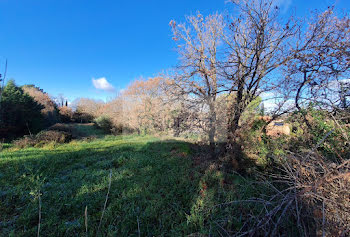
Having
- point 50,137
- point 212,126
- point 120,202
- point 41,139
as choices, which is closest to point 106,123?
point 50,137

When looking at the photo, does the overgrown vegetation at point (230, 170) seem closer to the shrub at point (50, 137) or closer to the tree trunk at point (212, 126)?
the tree trunk at point (212, 126)

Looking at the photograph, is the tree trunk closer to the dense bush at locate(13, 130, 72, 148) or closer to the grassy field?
the grassy field

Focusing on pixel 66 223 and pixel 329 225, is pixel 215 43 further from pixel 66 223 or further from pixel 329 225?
pixel 66 223

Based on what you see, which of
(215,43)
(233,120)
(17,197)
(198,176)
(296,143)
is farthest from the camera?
(215,43)

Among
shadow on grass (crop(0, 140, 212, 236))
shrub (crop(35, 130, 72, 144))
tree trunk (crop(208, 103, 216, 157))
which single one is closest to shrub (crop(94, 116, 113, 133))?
shrub (crop(35, 130, 72, 144))

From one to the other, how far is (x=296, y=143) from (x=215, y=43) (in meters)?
4.03

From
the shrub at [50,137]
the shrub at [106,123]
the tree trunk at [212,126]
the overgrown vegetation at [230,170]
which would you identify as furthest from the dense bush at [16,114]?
the tree trunk at [212,126]

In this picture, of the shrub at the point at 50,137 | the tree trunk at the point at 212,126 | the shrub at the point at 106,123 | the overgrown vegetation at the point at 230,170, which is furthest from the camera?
the shrub at the point at 106,123

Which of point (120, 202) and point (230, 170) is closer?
point (120, 202)

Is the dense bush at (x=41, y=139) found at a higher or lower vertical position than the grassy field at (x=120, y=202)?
higher

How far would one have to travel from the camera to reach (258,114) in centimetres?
456

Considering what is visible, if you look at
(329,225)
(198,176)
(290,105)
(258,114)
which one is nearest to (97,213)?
(198,176)

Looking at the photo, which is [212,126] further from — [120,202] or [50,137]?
[50,137]

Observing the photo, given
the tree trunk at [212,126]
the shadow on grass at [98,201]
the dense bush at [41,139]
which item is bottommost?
the shadow on grass at [98,201]
